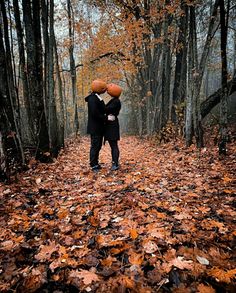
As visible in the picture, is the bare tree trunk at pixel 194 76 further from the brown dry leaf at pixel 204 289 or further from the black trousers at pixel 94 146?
the brown dry leaf at pixel 204 289

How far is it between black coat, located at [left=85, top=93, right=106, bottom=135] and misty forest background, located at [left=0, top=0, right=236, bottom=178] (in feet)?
5.78

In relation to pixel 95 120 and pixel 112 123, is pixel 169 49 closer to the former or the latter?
pixel 112 123

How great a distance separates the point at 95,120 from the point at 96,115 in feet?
0.50

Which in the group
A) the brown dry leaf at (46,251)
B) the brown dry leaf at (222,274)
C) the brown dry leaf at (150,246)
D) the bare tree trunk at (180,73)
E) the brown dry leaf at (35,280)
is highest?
the bare tree trunk at (180,73)

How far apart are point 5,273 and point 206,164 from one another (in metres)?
4.87

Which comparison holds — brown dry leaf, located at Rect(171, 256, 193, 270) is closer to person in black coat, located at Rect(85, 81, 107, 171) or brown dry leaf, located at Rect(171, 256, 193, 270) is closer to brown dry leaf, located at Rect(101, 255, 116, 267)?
brown dry leaf, located at Rect(101, 255, 116, 267)

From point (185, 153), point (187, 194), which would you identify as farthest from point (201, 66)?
point (187, 194)

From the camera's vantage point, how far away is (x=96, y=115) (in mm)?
5539

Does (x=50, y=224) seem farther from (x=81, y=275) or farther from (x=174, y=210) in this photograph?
(x=174, y=210)

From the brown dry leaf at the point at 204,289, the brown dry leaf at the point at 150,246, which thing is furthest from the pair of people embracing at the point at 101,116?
the brown dry leaf at the point at 204,289

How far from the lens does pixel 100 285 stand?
199cm

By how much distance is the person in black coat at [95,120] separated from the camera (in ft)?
18.1

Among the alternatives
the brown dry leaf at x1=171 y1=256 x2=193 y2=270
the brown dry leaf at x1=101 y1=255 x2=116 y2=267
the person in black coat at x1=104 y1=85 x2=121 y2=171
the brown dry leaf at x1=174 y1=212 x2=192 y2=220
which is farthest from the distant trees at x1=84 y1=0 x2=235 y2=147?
the brown dry leaf at x1=101 y1=255 x2=116 y2=267

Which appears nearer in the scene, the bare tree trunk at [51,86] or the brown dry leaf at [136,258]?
the brown dry leaf at [136,258]
